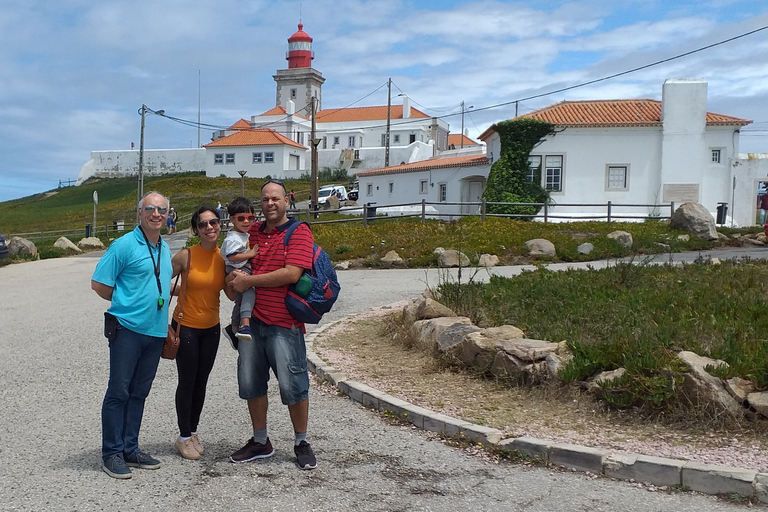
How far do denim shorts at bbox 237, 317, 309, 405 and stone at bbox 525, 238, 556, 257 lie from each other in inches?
626

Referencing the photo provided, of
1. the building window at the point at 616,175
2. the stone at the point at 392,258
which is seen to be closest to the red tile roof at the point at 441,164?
the building window at the point at 616,175

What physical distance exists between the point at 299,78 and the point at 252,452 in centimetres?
8910

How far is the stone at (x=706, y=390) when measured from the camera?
5480 mm

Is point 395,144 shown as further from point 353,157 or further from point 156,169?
point 156,169

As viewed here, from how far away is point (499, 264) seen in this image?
753 inches

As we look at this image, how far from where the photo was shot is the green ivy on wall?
3209 centimetres

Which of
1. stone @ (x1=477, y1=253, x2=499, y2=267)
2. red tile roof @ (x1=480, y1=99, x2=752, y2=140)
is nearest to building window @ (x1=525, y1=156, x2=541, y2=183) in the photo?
red tile roof @ (x1=480, y1=99, x2=752, y2=140)

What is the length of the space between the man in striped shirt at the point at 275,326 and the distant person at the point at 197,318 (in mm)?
267

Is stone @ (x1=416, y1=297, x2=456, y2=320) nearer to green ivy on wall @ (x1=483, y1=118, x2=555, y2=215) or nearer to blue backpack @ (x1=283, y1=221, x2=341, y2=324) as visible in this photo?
blue backpack @ (x1=283, y1=221, x2=341, y2=324)

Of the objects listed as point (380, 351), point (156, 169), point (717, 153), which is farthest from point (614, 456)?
point (156, 169)

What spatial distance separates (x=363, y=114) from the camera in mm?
83812

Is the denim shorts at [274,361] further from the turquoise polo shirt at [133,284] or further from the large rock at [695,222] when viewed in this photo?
the large rock at [695,222]

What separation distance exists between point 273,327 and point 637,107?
32198 mm

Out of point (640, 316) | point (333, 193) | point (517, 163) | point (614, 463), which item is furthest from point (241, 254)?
point (333, 193)
